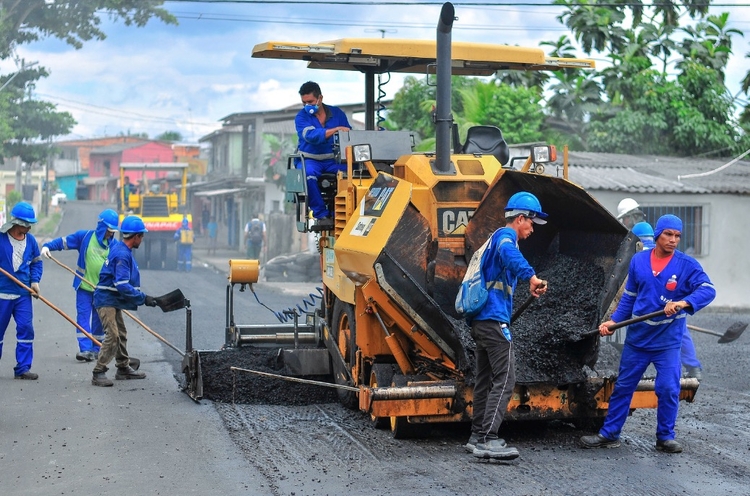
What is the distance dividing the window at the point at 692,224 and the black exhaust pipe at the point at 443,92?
11.2 m

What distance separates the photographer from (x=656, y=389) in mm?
6574

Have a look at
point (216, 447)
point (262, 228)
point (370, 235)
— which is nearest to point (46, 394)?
point (216, 447)

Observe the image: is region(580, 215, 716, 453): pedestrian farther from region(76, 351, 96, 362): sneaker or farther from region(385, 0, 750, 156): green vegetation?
region(385, 0, 750, 156): green vegetation

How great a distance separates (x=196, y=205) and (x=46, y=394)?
1780 inches

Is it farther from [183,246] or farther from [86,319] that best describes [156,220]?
[86,319]

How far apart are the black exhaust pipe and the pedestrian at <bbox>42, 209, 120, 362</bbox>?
16.5 feet

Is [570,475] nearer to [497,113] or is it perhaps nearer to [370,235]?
[370,235]

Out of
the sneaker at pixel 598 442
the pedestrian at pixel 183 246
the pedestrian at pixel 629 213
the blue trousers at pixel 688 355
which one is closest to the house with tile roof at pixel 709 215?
the pedestrian at pixel 629 213

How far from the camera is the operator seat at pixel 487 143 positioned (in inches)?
320

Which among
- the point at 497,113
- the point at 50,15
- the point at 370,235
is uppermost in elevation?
the point at 50,15

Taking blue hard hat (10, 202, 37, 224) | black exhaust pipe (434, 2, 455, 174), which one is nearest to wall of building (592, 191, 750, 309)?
black exhaust pipe (434, 2, 455, 174)

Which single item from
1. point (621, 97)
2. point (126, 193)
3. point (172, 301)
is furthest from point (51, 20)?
point (172, 301)

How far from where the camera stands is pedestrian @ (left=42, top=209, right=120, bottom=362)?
36.3ft

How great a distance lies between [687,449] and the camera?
6.60m
